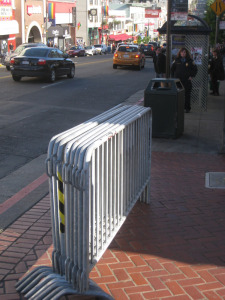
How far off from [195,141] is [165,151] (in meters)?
1.19

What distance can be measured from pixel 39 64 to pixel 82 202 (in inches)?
700

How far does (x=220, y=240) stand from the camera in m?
5.32

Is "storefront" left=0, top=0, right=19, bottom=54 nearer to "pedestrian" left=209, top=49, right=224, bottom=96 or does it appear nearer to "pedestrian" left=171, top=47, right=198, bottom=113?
"pedestrian" left=209, top=49, right=224, bottom=96

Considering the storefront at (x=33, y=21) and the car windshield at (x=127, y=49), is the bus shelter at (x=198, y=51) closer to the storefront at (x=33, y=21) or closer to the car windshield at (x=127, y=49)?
the car windshield at (x=127, y=49)

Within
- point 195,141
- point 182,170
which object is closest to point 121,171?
point 182,170

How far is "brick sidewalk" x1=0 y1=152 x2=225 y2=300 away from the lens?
172 inches

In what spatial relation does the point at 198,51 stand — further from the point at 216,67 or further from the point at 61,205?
the point at 61,205

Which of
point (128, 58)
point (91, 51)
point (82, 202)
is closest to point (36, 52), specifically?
point (128, 58)

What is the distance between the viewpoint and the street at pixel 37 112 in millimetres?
7922

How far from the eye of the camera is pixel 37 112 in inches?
544

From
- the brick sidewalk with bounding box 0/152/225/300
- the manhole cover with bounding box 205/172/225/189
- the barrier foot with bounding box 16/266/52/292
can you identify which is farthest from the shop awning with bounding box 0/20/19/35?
the barrier foot with bounding box 16/266/52/292

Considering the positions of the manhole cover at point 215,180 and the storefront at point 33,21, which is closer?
the manhole cover at point 215,180

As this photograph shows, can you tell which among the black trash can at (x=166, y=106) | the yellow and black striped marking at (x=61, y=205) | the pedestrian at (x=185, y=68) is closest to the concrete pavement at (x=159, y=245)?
the yellow and black striped marking at (x=61, y=205)

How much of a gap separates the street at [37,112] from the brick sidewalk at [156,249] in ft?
2.55
